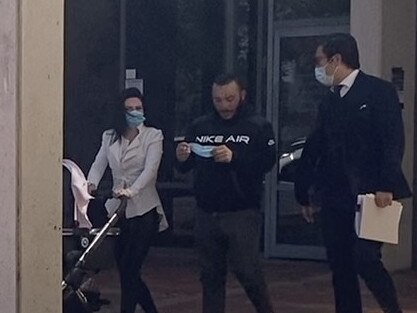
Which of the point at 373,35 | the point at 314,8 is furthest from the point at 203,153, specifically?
the point at 314,8

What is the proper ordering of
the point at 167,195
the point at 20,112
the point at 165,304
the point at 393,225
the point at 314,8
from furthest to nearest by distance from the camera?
the point at 167,195
the point at 314,8
the point at 165,304
the point at 393,225
the point at 20,112

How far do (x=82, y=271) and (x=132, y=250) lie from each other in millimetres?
878

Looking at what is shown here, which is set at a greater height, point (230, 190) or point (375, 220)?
point (230, 190)

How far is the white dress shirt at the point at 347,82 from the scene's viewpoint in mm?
8078

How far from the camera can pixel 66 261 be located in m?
8.06

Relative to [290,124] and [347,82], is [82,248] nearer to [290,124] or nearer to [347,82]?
[347,82]

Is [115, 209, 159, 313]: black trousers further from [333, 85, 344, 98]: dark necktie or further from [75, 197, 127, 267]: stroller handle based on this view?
[333, 85, 344, 98]: dark necktie

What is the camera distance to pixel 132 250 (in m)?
8.85

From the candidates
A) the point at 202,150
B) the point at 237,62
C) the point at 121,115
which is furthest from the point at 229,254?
the point at 237,62

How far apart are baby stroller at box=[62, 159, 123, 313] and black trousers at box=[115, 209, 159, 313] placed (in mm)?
313

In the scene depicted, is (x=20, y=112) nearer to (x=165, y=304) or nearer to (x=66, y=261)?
(x=66, y=261)

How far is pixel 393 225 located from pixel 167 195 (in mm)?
6825

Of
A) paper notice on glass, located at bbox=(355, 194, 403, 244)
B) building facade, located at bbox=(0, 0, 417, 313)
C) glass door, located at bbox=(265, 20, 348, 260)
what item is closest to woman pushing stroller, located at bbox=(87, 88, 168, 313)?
building facade, located at bbox=(0, 0, 417, 313)

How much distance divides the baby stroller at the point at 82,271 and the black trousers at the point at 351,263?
1.52 m
